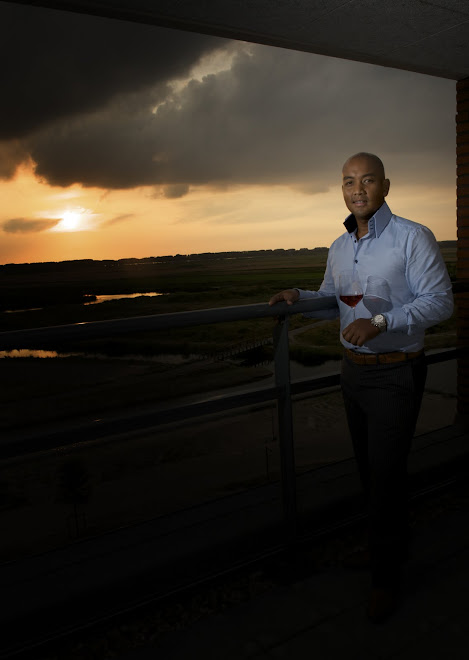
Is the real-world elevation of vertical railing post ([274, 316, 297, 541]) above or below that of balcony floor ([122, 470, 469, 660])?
above

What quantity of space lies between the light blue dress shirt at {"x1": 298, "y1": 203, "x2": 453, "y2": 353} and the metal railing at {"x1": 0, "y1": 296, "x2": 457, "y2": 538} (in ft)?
0.78

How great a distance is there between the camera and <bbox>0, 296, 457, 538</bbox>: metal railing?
146 centimetres

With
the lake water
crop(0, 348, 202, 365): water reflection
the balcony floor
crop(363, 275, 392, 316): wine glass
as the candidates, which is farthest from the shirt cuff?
the lake water

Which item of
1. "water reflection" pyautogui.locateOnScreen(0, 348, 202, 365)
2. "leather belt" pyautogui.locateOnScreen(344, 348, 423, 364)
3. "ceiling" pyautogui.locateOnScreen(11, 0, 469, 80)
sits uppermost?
"ceiling" pyautogui.locateOnScreen(11, 0, 469, 80)

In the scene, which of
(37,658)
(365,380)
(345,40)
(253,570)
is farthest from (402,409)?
(345,40)

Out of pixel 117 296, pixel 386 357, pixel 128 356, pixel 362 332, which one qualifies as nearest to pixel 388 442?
pixel 386 357

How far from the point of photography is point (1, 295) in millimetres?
130125

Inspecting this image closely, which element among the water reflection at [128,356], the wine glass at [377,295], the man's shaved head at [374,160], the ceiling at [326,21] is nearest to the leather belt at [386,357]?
the wine glass at [377,295]

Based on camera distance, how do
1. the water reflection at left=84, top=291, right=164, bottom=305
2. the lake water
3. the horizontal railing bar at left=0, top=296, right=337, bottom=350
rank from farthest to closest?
the water reflection at left=84, top=291, right=164, bottom=305 < the lake water < the horizontal railing bar at left=0, top=296, right=337, bottom=350

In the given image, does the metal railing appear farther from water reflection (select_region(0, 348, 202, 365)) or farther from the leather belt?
water reflection (select_region(0, 348, 202, 365))

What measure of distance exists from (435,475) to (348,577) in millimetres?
964

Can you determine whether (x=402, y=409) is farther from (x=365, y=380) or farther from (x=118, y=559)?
(x=118, y=559)

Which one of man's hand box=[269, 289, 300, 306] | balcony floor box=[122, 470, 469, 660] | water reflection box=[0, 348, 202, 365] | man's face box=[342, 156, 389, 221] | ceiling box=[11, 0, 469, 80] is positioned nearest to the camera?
balcony floor box=[122, 470, 469, 660]

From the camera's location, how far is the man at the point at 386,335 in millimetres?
1707
